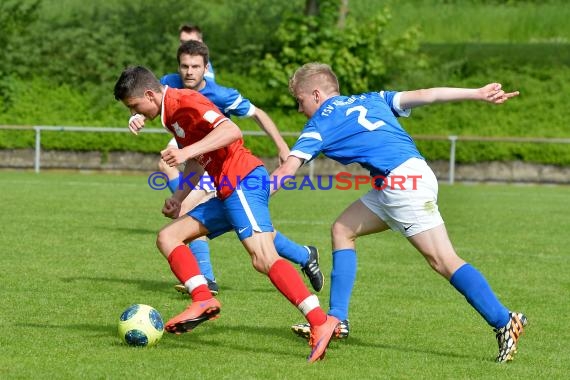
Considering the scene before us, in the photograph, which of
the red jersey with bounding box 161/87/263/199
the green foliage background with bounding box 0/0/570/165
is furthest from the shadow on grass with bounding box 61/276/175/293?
the green foliage background with bounding box 0/0/570/165

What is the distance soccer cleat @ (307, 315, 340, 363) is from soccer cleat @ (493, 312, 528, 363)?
0.92 metres

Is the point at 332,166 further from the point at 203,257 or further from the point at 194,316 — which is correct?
the point at 194,316

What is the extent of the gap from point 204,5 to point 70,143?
6.68 metres

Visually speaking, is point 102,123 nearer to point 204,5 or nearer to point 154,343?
point 204,5

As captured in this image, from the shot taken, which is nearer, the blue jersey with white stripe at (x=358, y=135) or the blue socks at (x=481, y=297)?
the blue socks at (x=481, y=297)

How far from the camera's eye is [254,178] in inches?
248

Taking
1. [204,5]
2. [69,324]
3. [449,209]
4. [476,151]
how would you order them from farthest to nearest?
[204,5]
[476,151]
[449,209]
[69,324]

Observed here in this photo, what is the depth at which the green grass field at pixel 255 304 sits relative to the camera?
18.7 ft

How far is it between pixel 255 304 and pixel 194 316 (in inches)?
63.5

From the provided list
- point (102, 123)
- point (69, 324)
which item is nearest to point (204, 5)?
point (102, 123)

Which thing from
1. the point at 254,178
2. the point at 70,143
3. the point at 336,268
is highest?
the point at 254,178

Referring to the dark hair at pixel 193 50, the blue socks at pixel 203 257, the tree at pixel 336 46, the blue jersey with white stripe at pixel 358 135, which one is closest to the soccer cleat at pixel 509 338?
the blue jersey with white stripe at pixel 358 135

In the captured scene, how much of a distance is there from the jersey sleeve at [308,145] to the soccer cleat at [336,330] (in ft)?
3.53

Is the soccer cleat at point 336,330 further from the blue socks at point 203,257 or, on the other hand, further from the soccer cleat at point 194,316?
the blue socks at point 203,257
